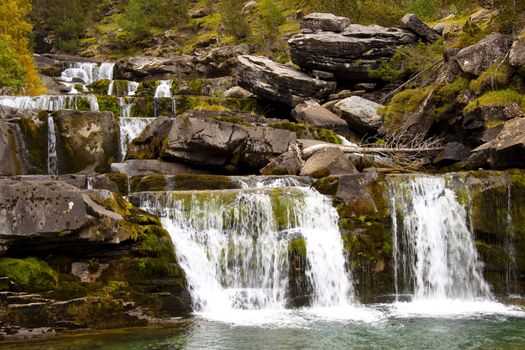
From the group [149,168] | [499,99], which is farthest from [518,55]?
[149,168]

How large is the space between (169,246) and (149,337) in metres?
2.60

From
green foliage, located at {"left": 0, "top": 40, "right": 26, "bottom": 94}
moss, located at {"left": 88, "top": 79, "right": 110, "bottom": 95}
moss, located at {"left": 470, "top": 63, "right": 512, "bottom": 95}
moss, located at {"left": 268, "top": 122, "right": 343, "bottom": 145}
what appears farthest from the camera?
moss, located at {"left": 88, "top": 79, "right": 110, "bottom": 95}

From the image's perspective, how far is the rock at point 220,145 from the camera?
1758 cm

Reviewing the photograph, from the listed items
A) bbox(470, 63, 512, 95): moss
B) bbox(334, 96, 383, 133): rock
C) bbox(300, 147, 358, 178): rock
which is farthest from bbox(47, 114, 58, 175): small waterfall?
bbox(470, 63, 512, 95): moss

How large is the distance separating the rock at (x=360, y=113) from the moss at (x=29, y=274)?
727 inches

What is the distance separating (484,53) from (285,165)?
34.7 feet

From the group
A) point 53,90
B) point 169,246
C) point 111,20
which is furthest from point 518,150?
point 111,20

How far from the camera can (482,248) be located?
14641 millimetres

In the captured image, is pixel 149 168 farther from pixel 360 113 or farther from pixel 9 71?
pixel 9 71

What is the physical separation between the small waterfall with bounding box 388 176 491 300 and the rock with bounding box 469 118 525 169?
2251mm

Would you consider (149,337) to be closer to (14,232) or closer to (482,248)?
(14,232)

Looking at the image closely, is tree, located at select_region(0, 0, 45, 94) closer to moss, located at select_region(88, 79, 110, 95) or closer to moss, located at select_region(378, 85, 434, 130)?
moss, located at select_region(88, 79, 110, 95)

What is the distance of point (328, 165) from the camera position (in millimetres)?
17516

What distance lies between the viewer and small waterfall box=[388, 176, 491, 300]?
1415 centimetres
